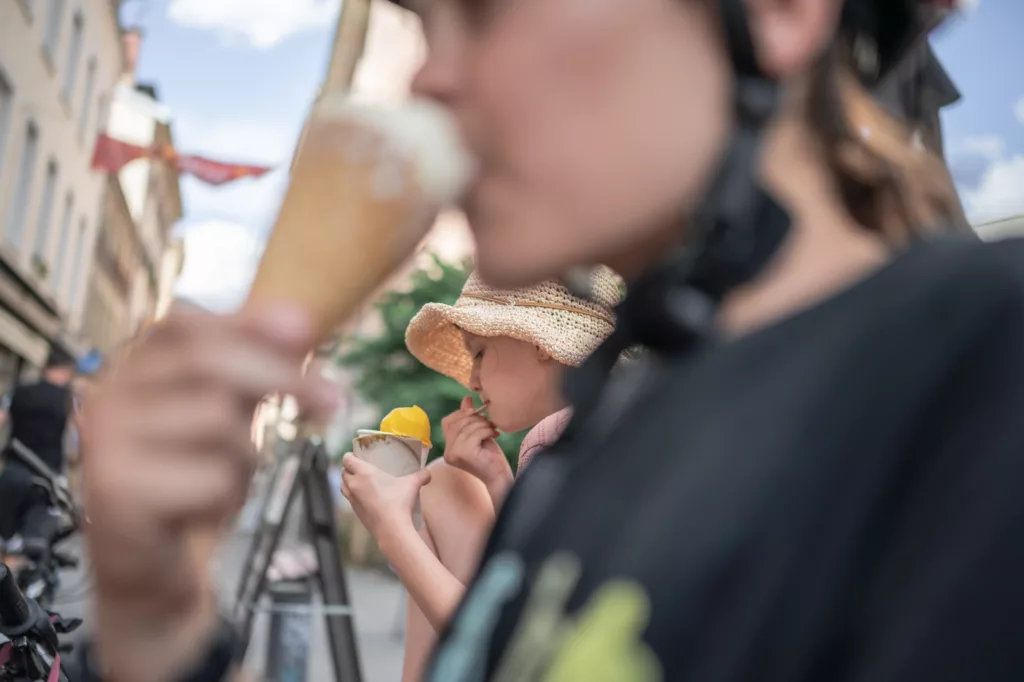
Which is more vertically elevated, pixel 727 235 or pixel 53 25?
pixel 727 235

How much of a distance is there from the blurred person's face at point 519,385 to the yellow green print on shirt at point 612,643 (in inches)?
68.4

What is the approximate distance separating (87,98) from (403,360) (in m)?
15.6

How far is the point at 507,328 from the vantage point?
2.30m

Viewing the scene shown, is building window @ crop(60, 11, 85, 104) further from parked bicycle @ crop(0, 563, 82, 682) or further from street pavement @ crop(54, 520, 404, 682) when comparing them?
parked bicycle @ crop(0, 563, 82, 682)

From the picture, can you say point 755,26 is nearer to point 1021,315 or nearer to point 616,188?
point 616,188

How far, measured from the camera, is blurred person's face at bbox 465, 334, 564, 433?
2357mm

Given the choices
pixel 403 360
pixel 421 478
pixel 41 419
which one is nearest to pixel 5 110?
pixel 403 360

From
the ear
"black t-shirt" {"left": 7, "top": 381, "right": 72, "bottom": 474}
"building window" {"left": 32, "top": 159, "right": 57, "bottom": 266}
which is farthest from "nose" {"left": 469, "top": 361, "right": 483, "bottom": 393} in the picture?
"building window" {"left": 32, "top": 159, "right": 57, "bottom": 266}

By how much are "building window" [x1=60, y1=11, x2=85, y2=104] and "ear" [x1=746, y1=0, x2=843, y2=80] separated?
70.1ft

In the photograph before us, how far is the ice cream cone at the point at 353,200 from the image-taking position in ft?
2.38

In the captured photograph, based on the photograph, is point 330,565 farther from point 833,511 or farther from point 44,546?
point 833,511

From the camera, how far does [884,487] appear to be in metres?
0.54

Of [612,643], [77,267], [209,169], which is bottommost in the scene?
[77,267]

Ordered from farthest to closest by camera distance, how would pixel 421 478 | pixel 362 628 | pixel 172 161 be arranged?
pixel 172 161 → pixel 362 628 → pixel 421 478
